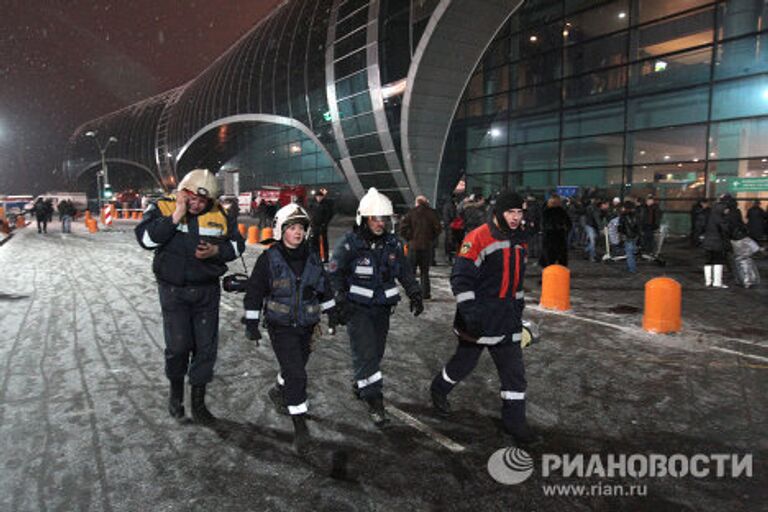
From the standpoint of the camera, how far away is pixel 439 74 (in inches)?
1006

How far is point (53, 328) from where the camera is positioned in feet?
22.5

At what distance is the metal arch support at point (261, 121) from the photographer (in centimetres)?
3353

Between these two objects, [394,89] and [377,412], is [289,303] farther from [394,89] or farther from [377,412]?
[394,89]

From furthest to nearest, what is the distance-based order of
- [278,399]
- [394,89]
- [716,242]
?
[394,89]
[716,242]
[278,399]

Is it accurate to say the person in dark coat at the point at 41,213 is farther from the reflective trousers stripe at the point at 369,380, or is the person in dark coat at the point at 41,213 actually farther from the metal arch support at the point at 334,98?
the reflective trousers stripe at the point at 369,380

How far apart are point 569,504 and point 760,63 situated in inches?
743

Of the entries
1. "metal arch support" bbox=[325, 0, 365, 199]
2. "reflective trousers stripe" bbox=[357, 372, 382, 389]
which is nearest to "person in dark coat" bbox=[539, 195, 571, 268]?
"reflective trousers stripe" bbox=[357, 372, 382, 389]

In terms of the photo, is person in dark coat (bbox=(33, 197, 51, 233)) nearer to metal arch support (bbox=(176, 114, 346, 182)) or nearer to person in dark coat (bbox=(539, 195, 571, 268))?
metal arch support (bbox=(176, 114, 346, 182))

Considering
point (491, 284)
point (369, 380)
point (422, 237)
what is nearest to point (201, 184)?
point (369, 380)

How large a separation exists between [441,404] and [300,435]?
→ 3.90 feet

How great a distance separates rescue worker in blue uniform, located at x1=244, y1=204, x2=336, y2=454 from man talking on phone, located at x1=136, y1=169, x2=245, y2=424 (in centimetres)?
48

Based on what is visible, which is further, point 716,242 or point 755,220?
point 755,220

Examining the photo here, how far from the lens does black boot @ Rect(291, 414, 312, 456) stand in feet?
11.6

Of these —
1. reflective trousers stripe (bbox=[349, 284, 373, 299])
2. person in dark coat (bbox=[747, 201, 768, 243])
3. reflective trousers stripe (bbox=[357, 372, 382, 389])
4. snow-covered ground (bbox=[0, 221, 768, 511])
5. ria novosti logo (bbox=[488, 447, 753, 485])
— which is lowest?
ria novosti logo (bbox=[488, 447, 753, 485])
